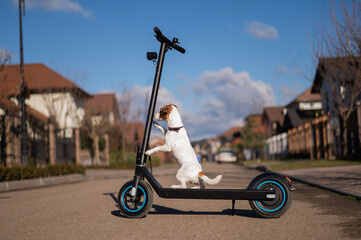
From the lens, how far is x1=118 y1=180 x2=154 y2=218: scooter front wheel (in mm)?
6168

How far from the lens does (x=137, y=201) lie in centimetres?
632

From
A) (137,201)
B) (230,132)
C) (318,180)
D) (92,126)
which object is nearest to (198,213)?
(137,201)

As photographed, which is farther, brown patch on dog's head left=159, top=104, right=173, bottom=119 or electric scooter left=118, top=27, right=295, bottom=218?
brown patch on dog's head left=159, top=104, right=173, bottom=119

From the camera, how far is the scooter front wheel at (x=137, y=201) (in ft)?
20.2

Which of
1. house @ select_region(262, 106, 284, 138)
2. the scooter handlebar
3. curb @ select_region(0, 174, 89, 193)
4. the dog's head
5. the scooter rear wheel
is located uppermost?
house @ select_region(262, 106, 284, 138)

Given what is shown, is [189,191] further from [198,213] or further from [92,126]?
[92,126]

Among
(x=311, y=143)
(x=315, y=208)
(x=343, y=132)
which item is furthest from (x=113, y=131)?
(x=315, y=208)

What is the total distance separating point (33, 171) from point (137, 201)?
1163 centimetres

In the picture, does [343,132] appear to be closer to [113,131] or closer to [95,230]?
[95,230]

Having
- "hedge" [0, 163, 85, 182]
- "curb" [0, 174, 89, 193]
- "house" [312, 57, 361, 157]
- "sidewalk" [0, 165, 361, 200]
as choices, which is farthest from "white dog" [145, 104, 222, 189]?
"house" [312, 57, 361, 157]

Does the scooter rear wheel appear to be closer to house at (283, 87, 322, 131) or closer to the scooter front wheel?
the scooter front wheel

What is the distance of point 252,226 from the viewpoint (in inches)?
226

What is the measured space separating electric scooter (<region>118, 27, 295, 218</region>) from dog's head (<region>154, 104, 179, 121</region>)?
123 mm

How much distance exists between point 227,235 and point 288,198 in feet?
3.74
